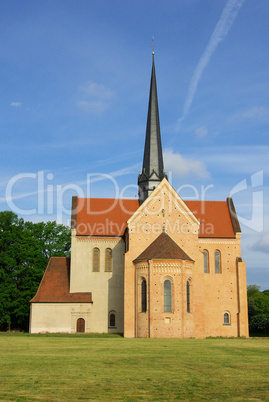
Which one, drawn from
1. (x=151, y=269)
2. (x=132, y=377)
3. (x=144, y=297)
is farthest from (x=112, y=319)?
(x=132, y=377)

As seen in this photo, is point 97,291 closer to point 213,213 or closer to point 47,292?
point 47,292

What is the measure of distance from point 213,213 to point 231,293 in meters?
9.85

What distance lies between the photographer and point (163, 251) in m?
41.2

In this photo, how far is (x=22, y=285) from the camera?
184ft

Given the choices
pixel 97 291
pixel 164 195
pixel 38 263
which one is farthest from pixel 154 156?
pixel 38 263

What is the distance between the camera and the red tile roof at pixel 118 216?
163ft

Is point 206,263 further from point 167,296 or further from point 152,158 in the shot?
point 152,158

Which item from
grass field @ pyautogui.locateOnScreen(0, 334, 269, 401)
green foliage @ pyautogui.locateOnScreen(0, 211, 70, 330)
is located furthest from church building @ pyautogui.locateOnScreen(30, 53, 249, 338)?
grass field @ pyautogui.locateOnScreen(0, 334, 269, 401)

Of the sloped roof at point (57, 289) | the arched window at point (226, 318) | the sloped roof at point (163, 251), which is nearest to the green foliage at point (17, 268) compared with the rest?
the sloped roof at point (57, 289)

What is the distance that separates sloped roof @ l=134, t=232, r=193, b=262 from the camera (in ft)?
134

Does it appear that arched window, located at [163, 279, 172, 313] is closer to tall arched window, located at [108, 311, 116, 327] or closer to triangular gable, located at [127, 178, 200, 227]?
triangular gable, located at [127, 178, 200, 227]

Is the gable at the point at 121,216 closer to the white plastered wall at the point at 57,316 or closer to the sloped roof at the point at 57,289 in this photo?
the sloped roof at the point at 57,289

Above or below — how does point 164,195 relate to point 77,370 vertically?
above

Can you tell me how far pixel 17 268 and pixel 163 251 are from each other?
22970 mm
